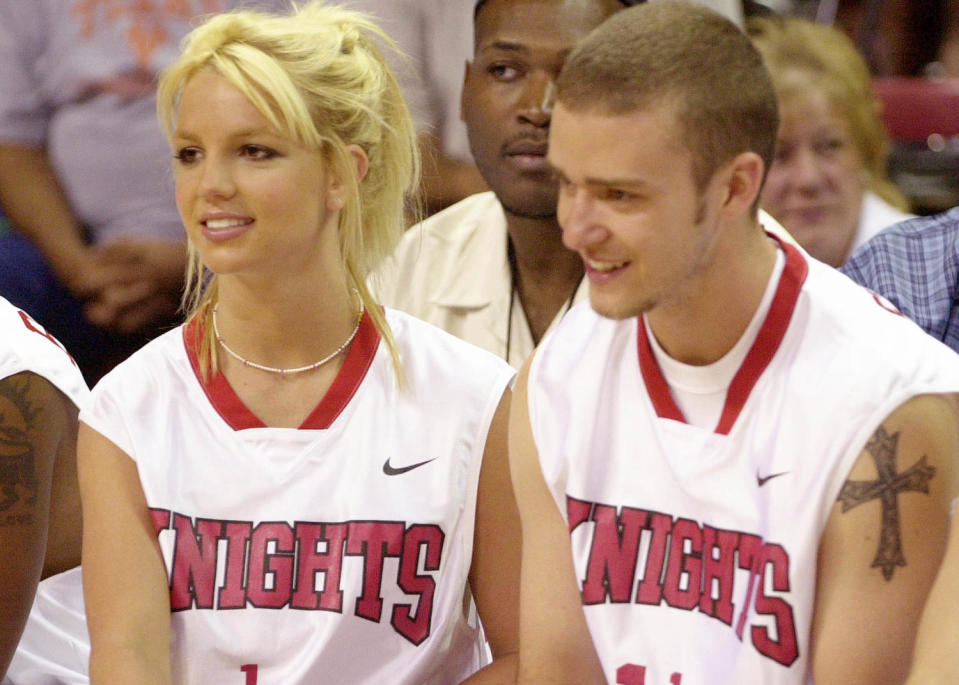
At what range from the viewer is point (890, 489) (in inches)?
62.2

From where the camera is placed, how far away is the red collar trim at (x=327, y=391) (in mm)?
1919

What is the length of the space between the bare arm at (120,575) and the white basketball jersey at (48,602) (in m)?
0.18

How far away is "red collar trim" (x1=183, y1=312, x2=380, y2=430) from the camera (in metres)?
1.92

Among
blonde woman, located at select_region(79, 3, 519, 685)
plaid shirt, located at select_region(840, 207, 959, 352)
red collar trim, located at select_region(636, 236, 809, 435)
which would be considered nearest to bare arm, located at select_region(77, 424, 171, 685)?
blonde woman, located at select_region(79, 3, 519, 685)

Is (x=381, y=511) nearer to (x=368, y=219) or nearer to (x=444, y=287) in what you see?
(x=368, y=219)

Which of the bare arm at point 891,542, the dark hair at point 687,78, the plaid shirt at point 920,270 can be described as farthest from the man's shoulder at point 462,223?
the bare arm at point 891,542

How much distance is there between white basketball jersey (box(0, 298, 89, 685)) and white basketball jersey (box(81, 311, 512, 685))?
0.53ft

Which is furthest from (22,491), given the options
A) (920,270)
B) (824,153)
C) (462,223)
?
(824,153)

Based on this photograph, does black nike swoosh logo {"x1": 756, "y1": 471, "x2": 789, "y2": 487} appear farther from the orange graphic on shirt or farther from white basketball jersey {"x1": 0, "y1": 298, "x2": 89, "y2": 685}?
the orange graphic on shirt

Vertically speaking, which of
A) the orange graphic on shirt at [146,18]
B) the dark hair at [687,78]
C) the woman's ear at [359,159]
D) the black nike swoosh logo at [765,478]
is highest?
the dark hair at [687,78]

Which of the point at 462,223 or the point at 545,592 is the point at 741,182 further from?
the point at 462,223

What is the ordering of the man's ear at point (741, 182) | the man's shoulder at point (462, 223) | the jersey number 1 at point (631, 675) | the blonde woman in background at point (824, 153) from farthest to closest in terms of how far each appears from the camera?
1. the blonde woman in background at point (824, 153)
2. the man's shoulder at point (462, 223)
3. the jersey number 1 at point (631, 675)
4. the man's ear at point (741, 182)

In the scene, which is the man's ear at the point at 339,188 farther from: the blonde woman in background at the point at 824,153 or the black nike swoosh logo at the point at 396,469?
the blonde woman in background at the point at 824,153

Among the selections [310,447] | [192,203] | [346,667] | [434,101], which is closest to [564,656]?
[346,667]
